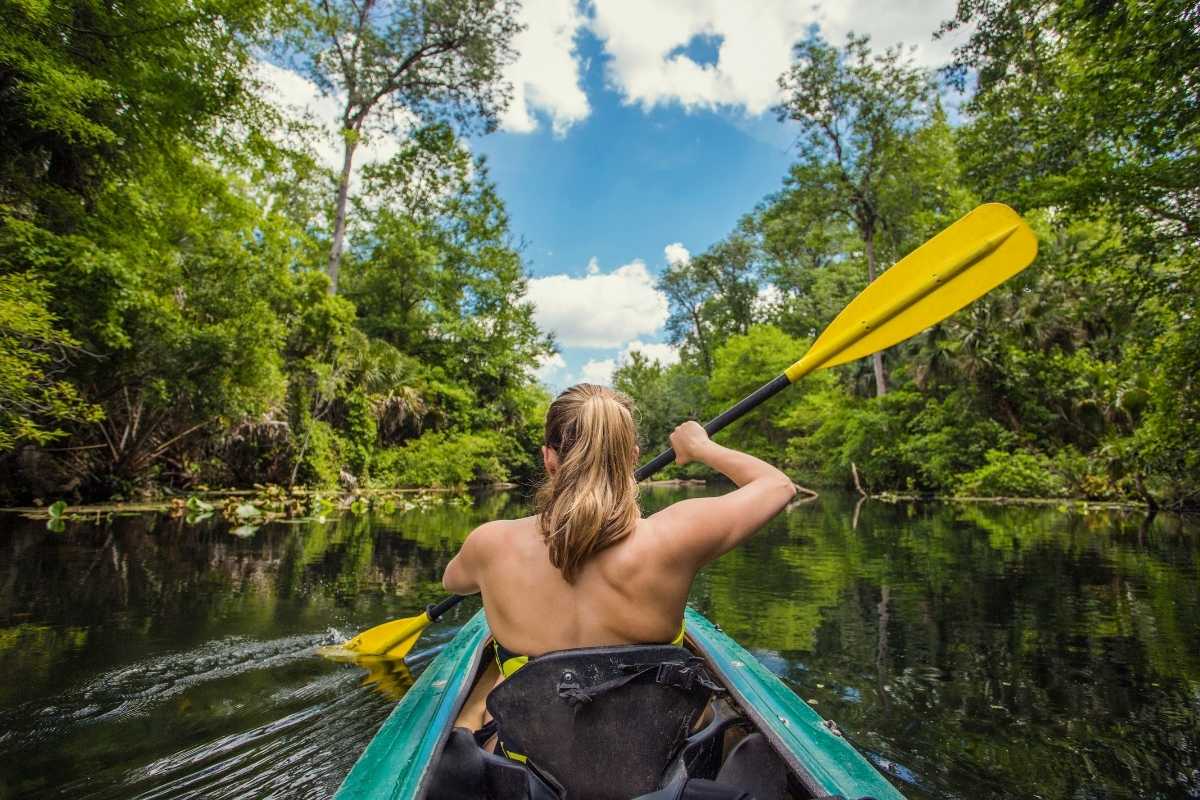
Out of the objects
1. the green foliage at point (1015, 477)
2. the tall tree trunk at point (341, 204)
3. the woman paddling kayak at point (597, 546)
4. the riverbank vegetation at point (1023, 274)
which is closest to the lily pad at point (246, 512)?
the tall tree trunk at point (341, 204)

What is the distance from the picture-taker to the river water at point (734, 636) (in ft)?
8.21

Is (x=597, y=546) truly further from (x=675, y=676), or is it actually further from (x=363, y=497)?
(x=363, y=497)

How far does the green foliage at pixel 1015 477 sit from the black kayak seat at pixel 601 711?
55.5ft

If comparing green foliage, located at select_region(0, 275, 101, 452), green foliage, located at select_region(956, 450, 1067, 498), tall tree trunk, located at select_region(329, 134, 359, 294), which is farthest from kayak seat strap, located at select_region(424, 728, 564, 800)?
green foliage, located at select_region(956, 450, 1067, 498)

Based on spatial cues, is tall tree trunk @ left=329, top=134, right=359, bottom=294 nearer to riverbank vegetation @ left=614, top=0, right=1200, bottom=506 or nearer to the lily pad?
the lily pad

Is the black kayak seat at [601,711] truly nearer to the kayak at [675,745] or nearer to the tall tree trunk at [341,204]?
the kayak at [675,745]

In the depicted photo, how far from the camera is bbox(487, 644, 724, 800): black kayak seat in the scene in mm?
1297

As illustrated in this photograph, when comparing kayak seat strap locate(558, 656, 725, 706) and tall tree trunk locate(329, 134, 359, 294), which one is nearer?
kayak seat strap locate(558, 656, 725, 706)

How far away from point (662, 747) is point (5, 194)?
9.12 m

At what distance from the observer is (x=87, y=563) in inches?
235

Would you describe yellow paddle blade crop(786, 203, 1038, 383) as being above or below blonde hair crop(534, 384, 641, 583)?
above

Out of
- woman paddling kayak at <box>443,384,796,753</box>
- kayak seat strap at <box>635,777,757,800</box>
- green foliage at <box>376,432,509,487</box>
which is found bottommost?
kayak seat strap at <box>635,777,757,800</box>

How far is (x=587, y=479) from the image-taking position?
4.55 feet

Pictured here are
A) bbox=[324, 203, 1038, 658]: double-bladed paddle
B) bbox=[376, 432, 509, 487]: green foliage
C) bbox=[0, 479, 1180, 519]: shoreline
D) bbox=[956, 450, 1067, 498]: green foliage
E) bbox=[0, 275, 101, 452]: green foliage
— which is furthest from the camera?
bbox=[376, 432, 509, 487]: green foliage
